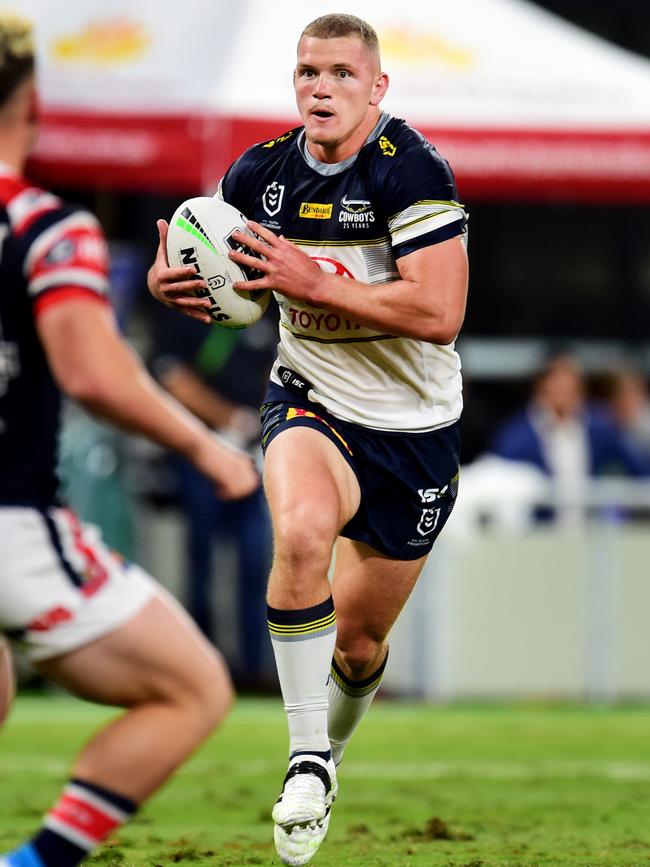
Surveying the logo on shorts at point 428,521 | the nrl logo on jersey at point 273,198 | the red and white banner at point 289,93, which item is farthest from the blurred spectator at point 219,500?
the nrl logo on jersey at point 273,198

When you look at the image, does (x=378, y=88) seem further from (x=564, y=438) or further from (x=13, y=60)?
(x=564, y=438)

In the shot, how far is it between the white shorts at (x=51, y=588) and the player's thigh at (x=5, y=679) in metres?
0.55

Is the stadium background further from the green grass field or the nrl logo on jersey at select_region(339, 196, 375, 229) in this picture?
the nrl logo on jersey at select_region(339, 196, 375, 229)

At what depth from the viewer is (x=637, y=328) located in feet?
51.2

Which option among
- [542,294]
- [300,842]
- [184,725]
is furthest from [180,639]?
[542,294]

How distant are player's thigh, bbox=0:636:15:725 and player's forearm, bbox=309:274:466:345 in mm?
1397

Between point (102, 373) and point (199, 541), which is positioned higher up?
point (102, 373)

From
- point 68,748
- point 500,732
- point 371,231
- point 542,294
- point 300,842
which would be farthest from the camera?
point 542,294

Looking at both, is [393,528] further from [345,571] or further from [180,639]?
[180,639]

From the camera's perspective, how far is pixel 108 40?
11.1 metres

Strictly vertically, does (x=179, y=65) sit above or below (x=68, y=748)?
above

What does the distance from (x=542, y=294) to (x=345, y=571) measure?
9.70m

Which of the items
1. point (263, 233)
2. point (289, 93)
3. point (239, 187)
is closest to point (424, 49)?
point (289, 93)

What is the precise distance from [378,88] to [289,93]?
16.9ft
